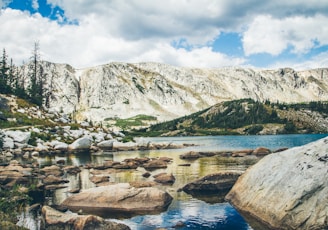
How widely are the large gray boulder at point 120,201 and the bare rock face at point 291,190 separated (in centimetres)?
607

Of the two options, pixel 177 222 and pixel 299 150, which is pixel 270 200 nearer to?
pixel 299 150

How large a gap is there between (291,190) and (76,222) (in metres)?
12.6

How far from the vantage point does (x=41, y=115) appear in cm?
9488

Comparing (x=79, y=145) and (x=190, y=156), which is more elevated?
(x=79, y=145)

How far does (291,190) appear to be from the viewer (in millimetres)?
19719

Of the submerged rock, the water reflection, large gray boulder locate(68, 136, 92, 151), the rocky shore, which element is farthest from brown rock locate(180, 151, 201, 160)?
the water reflection

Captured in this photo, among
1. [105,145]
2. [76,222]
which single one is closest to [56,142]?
[105,145]

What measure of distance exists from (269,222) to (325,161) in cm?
492

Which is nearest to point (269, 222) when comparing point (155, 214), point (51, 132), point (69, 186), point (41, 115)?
point (155, 214)

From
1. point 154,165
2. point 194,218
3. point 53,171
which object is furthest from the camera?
point 154,165

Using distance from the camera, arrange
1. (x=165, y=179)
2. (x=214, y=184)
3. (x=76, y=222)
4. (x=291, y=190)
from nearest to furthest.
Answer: (x=76, y=222), (x=291, y=190), (x=214, y=184), (x=165, y=179)

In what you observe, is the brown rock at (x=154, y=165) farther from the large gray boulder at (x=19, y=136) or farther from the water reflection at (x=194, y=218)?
the large gray boulder at (x=19, y=136)

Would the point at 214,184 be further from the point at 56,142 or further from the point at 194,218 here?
the point at 56,142

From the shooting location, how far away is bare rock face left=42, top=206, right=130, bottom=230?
59.5ft
